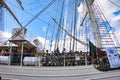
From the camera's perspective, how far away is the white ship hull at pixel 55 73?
1153 cm

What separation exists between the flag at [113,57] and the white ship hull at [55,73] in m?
0.39

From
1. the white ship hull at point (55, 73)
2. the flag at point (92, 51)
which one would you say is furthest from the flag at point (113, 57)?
the flag at point (92, 51)

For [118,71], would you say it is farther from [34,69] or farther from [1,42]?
[1,42]

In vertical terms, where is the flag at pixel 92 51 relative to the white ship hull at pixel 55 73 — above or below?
above

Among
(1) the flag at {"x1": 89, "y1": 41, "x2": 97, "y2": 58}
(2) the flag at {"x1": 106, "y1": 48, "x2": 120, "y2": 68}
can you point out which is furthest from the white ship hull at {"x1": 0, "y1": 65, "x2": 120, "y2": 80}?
(1) the flag at {"x1": 89, "y1": 41, "x2": 97, "y2": 58}

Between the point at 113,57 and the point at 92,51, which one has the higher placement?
the point at 92,51

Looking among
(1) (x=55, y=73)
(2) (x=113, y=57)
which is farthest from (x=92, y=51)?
(1) (x=55, y=73)

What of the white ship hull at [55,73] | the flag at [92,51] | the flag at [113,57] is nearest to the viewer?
the white ship hull at [55,73]

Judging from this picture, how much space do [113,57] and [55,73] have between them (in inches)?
119

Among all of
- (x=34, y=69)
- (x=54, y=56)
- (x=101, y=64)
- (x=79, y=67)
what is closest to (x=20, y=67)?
(x=34, y=69)

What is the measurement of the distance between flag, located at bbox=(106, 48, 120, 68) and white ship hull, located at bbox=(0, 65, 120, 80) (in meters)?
0.39

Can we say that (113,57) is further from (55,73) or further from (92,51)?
(55,73)

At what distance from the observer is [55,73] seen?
1176 cm

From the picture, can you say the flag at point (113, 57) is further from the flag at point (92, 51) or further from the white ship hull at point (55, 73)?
the flag at point (92, 51)
